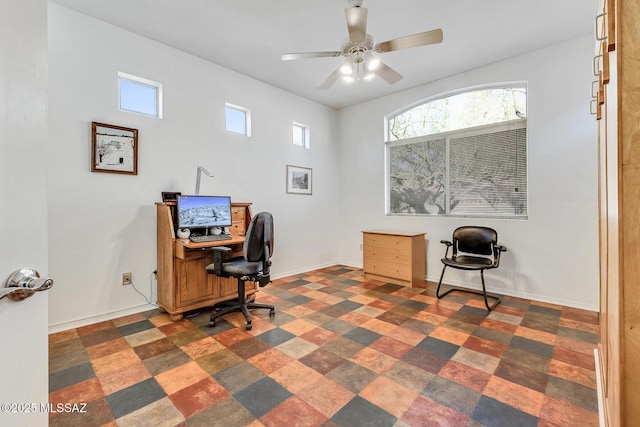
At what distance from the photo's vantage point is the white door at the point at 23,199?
0.68 meters

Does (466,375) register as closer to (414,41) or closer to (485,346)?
(485,346)

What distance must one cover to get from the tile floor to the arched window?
1.46 meters

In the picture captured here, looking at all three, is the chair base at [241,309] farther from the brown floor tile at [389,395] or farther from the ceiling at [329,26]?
the ceiling at [329,26]

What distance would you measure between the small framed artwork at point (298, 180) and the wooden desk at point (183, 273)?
1.67 metres

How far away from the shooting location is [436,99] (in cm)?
436

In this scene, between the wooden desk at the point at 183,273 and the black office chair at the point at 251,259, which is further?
the wooden desk at the point at 183,273

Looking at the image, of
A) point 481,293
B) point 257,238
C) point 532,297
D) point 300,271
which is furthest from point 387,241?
point 257,238

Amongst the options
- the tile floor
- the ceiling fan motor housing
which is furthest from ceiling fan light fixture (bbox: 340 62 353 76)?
the tile floor

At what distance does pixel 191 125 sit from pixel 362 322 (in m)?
2.96

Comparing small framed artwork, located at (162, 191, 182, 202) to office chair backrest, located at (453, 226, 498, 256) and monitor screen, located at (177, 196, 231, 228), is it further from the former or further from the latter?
office chair backrest, located at (453, 226, 498, 256)

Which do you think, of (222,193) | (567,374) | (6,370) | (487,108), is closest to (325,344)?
(567,374)

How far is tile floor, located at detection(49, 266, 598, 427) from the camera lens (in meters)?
1.63

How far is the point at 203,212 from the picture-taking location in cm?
320

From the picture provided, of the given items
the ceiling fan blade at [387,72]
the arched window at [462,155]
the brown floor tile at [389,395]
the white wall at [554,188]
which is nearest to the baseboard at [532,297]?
the white wall at [554,188]
